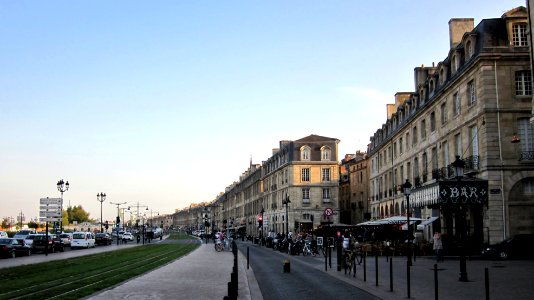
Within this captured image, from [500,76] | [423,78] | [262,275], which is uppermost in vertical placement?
[423,78]

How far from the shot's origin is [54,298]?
14.4 m

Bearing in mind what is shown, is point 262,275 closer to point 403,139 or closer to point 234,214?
point 403,139

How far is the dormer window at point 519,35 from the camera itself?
32.8 metres

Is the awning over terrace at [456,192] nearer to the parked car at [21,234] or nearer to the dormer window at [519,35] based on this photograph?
the dormer window at [519,35]

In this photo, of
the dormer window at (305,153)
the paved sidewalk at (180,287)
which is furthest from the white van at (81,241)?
the paved sidewalk at (180,287)

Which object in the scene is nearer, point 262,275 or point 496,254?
point 262,275

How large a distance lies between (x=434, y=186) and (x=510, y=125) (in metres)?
5.55

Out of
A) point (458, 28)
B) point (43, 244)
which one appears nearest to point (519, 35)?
point (458, 28)

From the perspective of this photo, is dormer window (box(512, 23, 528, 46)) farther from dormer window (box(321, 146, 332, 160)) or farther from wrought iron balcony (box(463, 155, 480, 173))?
dormer window (box(321, 146, 332, 160))

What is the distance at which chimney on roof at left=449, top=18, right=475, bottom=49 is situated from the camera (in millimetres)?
41469

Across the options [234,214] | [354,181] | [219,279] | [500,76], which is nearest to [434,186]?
[500,76]

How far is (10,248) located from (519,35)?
115ft

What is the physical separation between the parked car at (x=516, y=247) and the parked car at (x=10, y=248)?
30192 mm

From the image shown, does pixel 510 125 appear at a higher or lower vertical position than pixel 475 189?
higher
